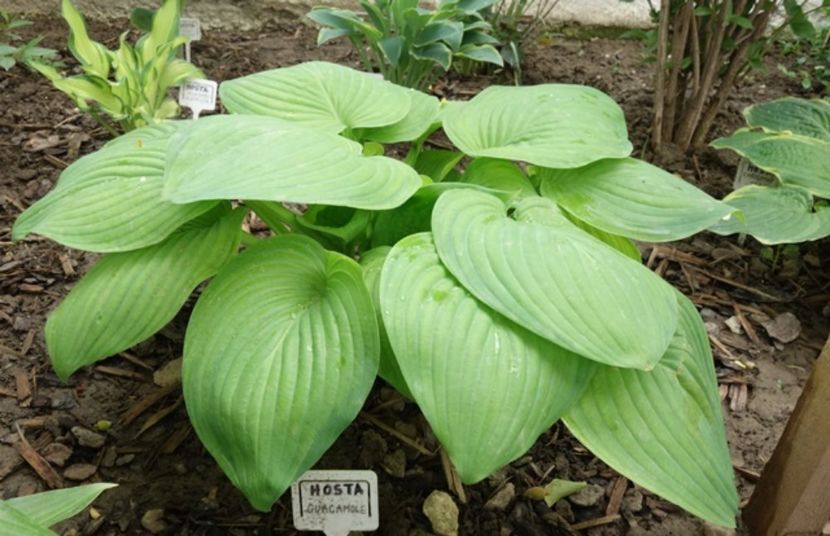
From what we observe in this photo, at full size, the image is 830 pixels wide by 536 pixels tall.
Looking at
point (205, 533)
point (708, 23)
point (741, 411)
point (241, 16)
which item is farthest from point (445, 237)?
point (241, 16)

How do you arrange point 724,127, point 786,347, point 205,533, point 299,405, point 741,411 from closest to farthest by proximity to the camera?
point 299,405, point 205,533, point 741,411, point 786,347, point 724,127

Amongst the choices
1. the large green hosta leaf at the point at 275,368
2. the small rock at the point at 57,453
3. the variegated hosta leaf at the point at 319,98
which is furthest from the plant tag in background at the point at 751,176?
the small rock at the point at 57,453

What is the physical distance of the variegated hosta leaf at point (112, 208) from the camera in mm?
1029

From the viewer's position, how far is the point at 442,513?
1.13m

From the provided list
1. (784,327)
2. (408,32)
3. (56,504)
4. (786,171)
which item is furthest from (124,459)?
(786,171)

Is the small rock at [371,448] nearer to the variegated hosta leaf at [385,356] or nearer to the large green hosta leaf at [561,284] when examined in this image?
the variegated hosta leaf at [385,356]

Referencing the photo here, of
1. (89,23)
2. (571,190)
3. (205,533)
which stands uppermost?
(571,190)

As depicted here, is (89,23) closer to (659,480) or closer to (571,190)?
(571,190)

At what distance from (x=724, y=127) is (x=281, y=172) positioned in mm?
1632

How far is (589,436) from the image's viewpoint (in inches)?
36.5

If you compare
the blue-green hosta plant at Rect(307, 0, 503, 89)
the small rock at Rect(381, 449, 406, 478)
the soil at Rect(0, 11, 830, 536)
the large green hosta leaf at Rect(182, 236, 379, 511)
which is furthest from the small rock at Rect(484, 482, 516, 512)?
the blue-green hosta plant at Rect(307, 0, 503, 89)

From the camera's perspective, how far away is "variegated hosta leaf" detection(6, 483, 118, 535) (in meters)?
0.76

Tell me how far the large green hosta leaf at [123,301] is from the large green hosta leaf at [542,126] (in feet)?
1.55

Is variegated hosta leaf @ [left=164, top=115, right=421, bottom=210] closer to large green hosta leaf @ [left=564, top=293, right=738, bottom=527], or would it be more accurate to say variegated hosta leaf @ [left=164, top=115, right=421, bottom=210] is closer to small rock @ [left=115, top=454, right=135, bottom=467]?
large green hosta leaf @ [left=564, top=293, right=738, bottom=527]
